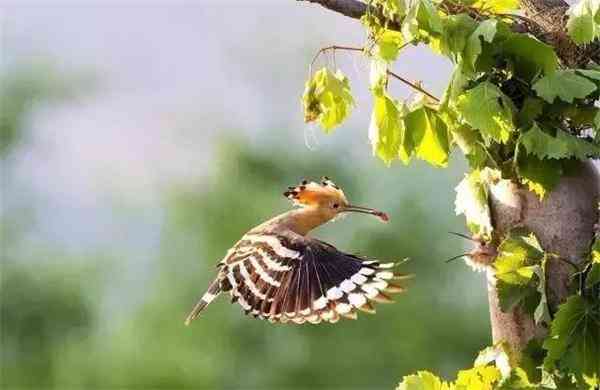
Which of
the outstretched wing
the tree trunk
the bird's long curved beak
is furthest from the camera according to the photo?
the tree trunk

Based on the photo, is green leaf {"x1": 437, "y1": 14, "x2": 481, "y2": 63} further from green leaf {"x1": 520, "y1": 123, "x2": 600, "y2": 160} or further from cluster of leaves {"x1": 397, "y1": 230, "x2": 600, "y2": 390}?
cluster of leaves {"x1": 397, "y1": 230, "x2": 600, "y2": 390}

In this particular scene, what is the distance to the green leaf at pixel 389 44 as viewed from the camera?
1907 millimetres

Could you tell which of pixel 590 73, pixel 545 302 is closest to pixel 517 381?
pixel 545 302

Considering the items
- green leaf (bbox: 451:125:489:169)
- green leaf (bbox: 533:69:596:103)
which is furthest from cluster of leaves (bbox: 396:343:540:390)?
green leaf (bbox: 533:69:596:103)

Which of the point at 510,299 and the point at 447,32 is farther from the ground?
the point at 447,32

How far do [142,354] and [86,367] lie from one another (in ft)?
1.46

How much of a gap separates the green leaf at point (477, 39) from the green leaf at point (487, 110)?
47 millimetres

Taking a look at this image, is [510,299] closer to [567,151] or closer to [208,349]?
[567,151]

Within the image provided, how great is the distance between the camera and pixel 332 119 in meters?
2.00

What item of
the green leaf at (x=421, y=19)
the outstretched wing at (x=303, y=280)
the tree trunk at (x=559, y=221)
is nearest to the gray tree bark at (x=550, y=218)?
the tree trunk at (x=559, y=221)

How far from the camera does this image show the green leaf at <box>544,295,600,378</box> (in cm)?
185

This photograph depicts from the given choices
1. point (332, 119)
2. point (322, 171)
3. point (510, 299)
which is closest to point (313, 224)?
point (332, 119)

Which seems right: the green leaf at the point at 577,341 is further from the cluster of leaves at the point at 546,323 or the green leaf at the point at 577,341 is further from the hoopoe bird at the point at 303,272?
the hoopoe bird at the point at 303,272

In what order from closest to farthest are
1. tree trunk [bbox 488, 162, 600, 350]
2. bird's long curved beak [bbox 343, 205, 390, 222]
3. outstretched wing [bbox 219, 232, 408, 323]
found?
1. outstretched wing [bbox 219, 232, 408, 323]
2. bird's long curved beak [bbox 343, 205, 390, 222]
3. tree trunk [bbox 488, 162, 600, 350]
